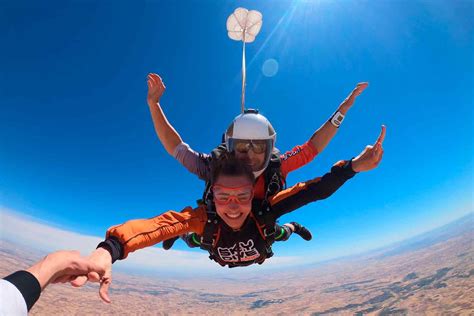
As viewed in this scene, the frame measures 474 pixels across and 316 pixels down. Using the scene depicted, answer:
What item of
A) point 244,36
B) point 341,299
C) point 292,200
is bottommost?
point 341,299

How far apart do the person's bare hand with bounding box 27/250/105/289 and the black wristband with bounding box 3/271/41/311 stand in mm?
23

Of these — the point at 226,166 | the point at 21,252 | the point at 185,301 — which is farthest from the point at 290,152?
the point at 21,252

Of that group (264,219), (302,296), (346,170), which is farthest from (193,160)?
(302,296)

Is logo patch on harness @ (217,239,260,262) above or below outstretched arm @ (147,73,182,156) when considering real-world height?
below

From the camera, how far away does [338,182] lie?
1.97 m

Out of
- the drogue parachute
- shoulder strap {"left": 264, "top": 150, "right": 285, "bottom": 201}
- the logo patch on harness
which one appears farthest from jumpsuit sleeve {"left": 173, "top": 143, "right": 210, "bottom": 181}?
the drogue parachute

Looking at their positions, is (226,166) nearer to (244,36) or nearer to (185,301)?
(244,36)

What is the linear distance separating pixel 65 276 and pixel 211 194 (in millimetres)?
1526

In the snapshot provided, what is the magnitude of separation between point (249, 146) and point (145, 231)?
4.28 ft

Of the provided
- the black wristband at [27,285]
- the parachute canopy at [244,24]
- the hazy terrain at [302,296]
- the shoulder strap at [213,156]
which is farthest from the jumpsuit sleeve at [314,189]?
the hazy terrain at [302,296]

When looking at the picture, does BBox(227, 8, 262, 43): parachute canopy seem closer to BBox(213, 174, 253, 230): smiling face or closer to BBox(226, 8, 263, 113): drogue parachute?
BBox(226, 8, 263, 113): drogue parachute

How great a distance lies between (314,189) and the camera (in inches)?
81.3

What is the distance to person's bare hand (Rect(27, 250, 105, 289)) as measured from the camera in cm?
103

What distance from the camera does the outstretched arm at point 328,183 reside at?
1.87 m
